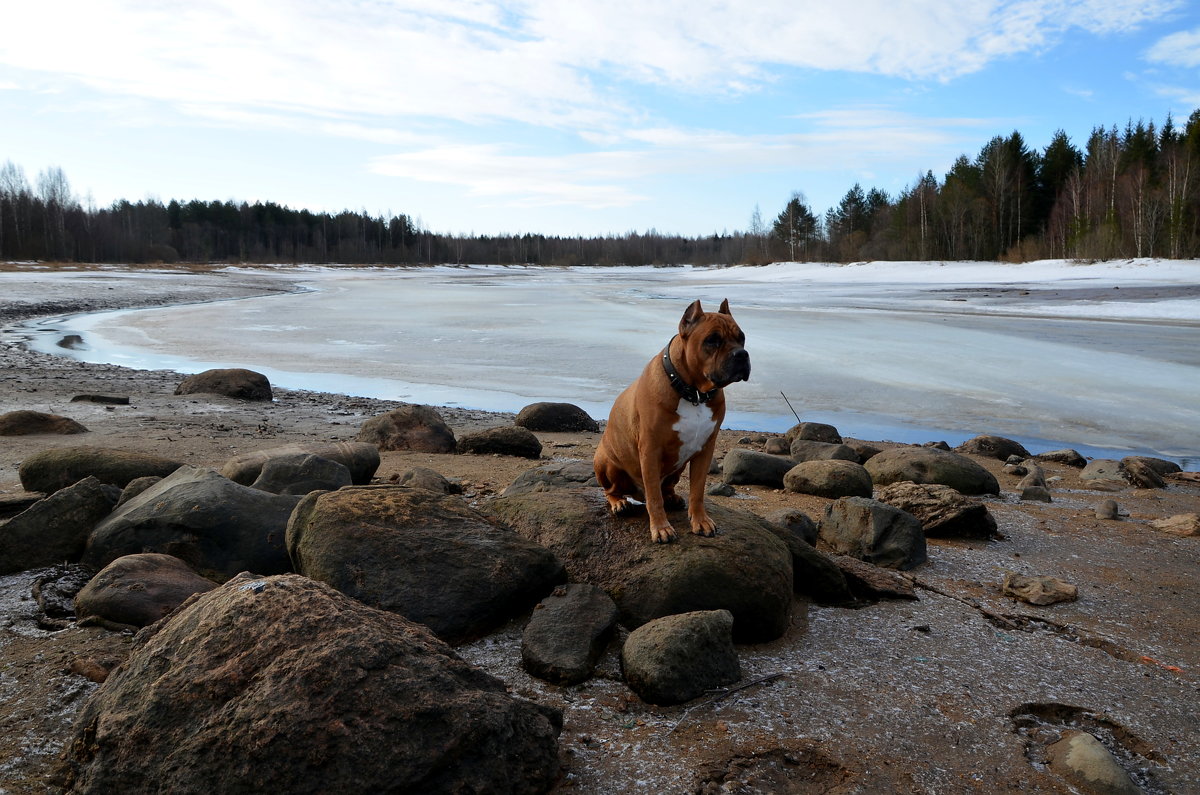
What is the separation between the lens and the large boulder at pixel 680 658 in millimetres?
3096

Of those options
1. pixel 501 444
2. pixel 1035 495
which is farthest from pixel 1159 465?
pixel 501 444

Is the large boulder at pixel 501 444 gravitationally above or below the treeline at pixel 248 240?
below

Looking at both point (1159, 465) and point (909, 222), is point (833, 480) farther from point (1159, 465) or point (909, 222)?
point (909, 222)

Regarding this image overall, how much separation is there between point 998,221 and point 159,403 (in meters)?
60.6

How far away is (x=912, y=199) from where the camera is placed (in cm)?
6384

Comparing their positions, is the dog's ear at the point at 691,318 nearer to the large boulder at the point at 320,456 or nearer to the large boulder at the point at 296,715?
the large boulder at the point at 296,715

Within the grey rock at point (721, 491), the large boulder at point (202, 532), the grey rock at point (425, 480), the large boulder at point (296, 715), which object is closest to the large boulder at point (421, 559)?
the large boulder at point (202, 532)

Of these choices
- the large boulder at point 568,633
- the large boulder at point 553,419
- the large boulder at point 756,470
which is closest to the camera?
the large boulder at point 568,633

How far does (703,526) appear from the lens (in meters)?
4.02

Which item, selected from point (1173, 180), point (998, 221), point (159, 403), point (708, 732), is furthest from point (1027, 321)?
point (998, 221)

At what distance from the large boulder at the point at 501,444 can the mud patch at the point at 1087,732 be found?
5082 millimetres

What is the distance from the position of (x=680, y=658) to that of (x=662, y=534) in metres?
0.91

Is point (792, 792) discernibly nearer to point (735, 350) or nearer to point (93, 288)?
point (735, 350)

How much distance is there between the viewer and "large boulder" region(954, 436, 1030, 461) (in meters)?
8.30
